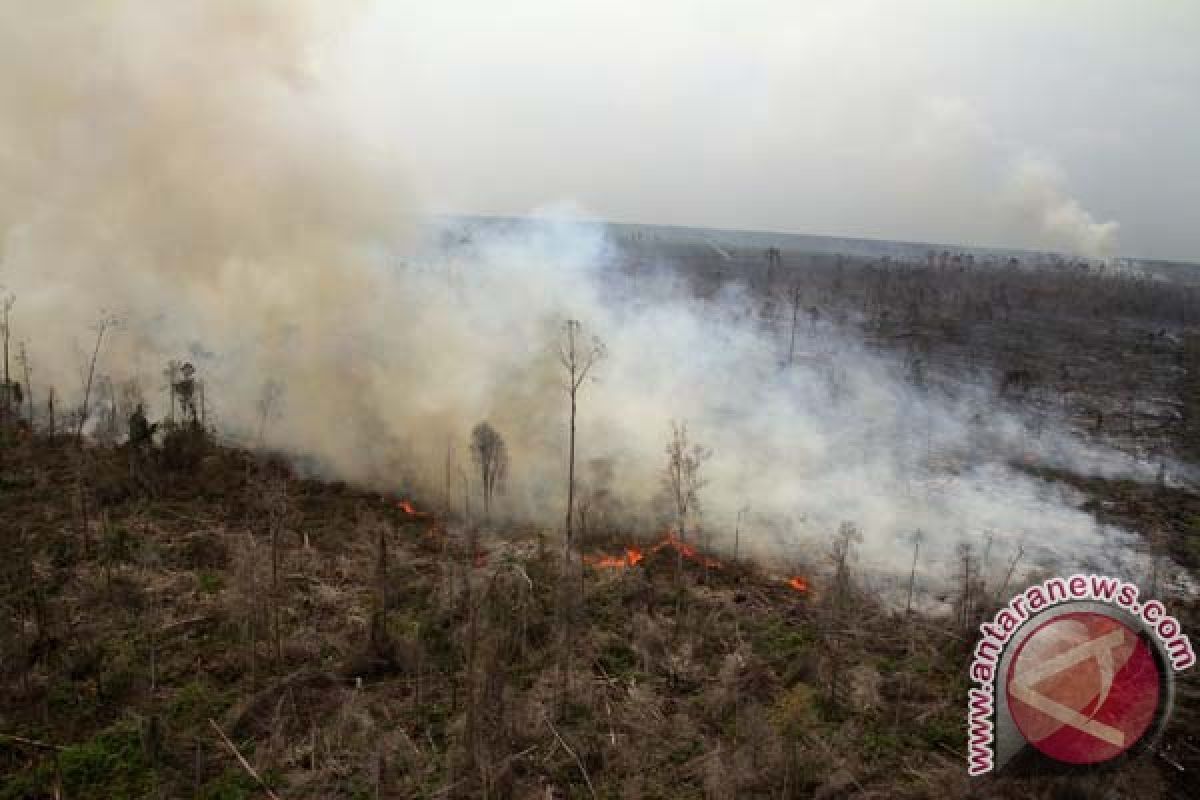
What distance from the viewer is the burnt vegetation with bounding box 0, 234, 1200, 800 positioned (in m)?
11.2

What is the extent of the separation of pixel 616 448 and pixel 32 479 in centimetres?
1923

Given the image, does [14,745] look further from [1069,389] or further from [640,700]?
[1069,389]

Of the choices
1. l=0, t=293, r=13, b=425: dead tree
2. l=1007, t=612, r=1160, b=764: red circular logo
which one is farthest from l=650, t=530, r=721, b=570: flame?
l=0, t=293, r=13, b=425: dead tree

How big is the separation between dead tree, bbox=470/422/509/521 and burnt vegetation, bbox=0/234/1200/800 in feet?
0.36

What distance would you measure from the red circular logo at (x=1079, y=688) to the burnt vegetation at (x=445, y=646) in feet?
2.10

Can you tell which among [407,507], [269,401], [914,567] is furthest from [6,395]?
[914,567]

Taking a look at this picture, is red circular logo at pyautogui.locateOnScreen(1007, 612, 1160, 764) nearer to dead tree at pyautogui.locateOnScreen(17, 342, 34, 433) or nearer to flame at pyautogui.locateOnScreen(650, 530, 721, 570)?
flame at pyautogui.locateOnScreen(650, 530, 721, 570)

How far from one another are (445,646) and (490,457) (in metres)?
7.46

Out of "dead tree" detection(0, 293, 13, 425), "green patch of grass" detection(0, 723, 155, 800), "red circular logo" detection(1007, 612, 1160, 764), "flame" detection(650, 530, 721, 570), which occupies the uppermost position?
"dead tree" detection(0, 293, 13, 425)

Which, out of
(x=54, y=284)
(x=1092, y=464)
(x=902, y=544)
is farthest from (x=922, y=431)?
(x=54, y=284)

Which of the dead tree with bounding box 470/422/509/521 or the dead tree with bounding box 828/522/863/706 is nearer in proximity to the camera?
the dead tree with bounding box 828/522/863/706

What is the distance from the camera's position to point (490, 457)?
69.2ft

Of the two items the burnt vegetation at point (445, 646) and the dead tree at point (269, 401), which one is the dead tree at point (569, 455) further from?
the dead tree at point (269, 401)

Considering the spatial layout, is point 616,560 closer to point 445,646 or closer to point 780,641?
point 780,641
